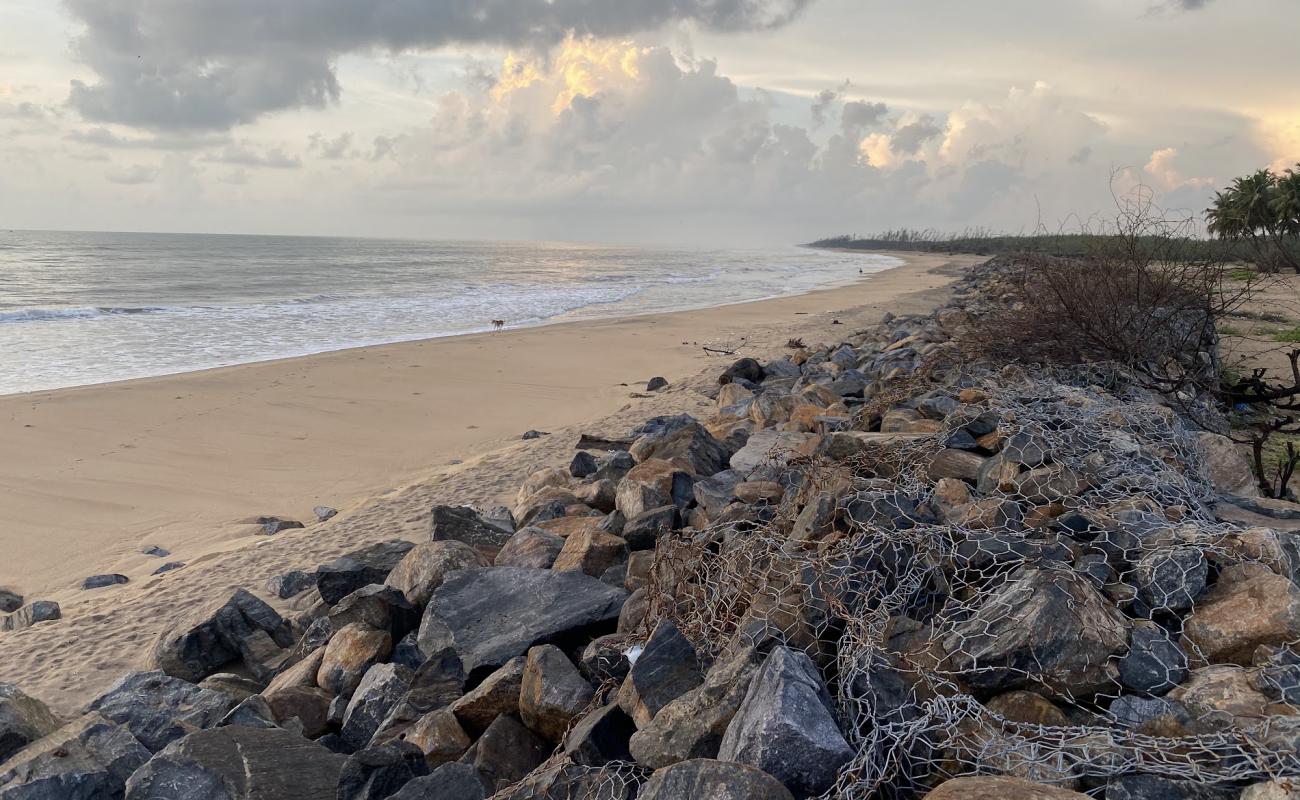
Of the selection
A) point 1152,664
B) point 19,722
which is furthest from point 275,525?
point 1152,664

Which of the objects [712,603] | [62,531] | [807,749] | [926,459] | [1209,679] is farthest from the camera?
[62,531]

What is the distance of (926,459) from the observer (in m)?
4.30

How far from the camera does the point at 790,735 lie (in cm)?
215

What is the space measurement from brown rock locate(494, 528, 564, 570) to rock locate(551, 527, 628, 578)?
10 centimetres

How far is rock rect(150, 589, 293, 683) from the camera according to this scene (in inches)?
153

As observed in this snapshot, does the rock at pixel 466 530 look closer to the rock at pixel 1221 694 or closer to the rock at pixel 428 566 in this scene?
the rock at pixel 428 566

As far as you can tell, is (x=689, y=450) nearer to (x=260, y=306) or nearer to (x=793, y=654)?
(x=793, y=654)

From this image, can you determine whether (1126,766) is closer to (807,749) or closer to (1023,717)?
(1023,717)

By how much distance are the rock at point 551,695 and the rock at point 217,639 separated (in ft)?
5.98

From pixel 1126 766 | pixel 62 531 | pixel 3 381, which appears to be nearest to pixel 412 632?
pixel 1126 766

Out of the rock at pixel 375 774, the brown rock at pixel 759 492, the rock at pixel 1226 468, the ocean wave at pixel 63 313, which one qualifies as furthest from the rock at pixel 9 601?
the ocean wave at pixel 63 313

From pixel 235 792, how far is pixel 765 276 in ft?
135

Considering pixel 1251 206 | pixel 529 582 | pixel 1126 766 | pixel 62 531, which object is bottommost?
pixel 62 531

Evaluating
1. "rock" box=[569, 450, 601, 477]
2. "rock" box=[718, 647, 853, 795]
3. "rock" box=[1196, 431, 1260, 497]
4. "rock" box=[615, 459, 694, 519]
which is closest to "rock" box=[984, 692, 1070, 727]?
"rock" box=[718, 647, 853, 795]
